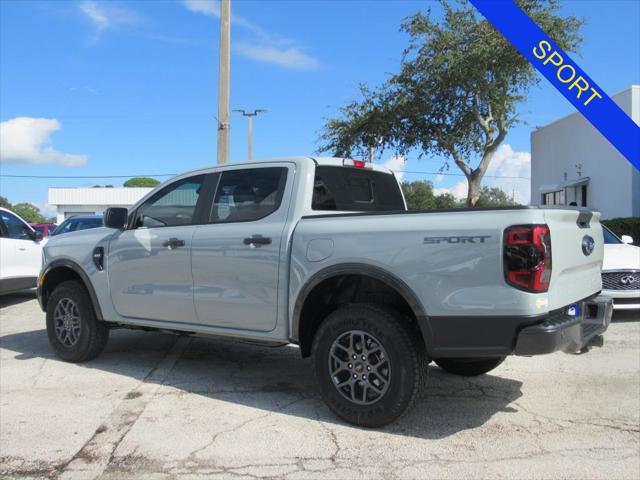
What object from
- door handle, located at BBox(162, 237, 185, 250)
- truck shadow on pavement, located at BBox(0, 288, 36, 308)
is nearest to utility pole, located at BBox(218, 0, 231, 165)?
truck shadow on pavement, located at BBox(0, 288, 36, 308)

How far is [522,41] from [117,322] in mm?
4374

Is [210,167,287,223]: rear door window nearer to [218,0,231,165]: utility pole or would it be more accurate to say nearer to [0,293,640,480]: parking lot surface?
[0,293,640,480]: parking lot surface

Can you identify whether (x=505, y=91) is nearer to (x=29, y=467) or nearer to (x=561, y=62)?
(x=561, y=62)

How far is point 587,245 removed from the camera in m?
4.38

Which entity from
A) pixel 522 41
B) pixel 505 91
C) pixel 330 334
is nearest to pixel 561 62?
pixel 522 41

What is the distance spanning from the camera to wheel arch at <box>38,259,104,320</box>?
604 cm

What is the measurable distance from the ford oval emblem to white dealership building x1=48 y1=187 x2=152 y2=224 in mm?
Answer: 69211

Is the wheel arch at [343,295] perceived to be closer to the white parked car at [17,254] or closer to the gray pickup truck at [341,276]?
the gray pickup truck at [341,276]

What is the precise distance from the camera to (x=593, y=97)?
4656 mm

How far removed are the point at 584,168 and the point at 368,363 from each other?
22.6 metres

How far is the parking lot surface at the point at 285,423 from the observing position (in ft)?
12.1

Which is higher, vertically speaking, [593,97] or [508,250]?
[593,97]

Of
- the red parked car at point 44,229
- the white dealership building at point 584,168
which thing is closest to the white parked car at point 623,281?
the white dealership building at point 584,168

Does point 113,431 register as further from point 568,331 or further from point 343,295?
point 568,331
